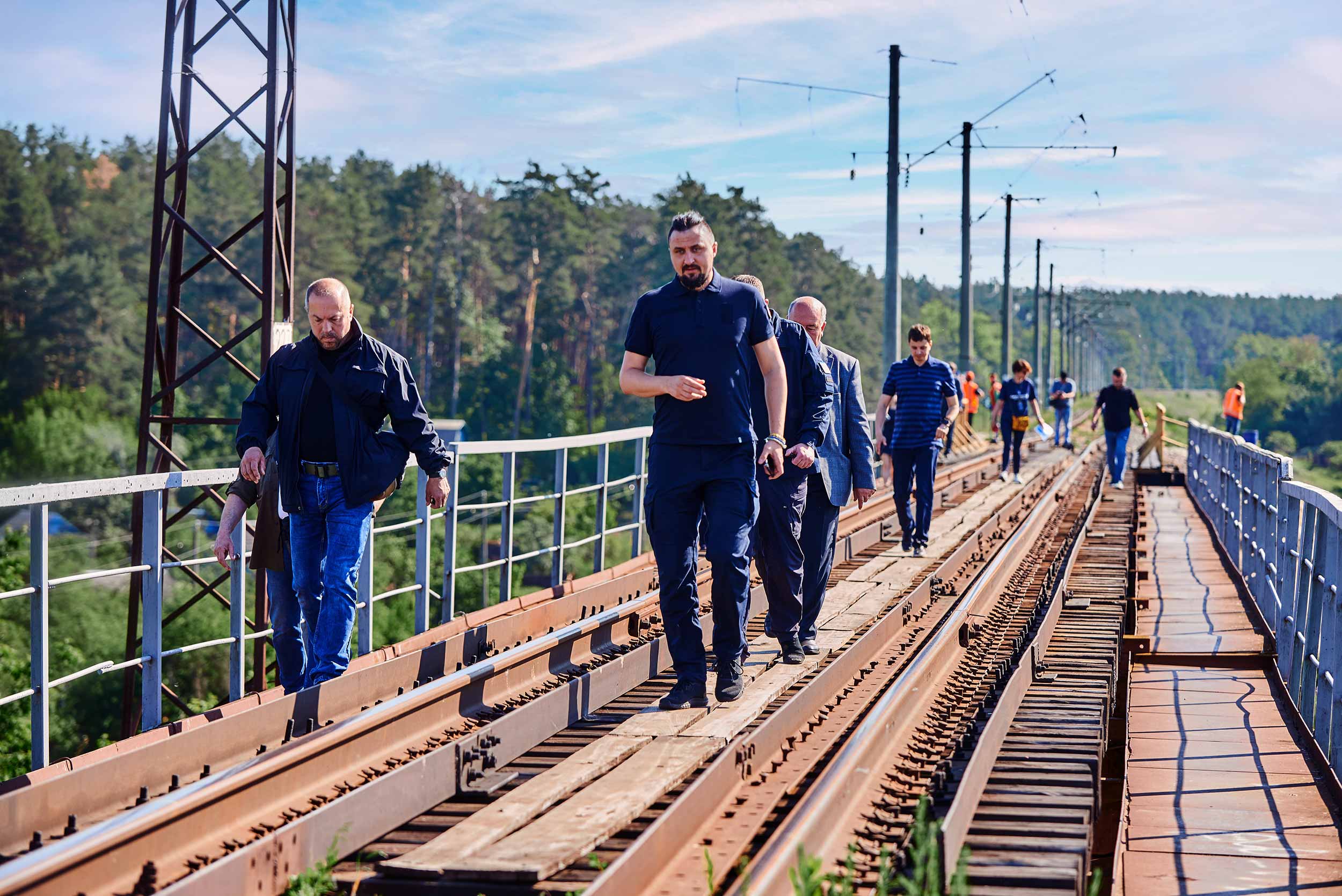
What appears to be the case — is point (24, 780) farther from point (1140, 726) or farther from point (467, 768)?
point (1140, 726)

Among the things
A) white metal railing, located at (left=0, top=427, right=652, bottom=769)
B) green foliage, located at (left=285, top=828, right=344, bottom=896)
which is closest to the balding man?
white metal railing, located at (left=0, top=427, right=652, bottom=769)

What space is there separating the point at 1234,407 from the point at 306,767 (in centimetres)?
2746

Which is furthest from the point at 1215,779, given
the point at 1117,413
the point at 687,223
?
the point at 1117,413

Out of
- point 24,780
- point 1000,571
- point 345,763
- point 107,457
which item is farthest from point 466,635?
point 107,457

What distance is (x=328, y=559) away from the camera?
6.96 meters

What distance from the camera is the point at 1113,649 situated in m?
8.96

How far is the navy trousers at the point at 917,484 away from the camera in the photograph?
12.5 m

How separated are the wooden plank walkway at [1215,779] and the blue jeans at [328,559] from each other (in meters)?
3.36

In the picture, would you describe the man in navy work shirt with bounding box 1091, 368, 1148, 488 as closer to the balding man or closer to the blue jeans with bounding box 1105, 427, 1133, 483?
the blue jeans with bounding box 1105, 427, 1133, 483

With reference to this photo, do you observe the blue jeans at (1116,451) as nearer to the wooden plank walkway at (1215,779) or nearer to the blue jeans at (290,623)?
the wooden plank walkway at (1215,779)

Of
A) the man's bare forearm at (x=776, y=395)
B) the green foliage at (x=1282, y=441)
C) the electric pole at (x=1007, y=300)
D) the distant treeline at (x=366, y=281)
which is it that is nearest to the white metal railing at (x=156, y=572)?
the man's bare forearm at (x=776, y=395)

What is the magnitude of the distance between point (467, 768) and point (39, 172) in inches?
3175

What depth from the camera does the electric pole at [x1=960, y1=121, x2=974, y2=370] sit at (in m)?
33.1

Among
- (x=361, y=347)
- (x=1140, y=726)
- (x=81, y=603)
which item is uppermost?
(x=361, y=347)
